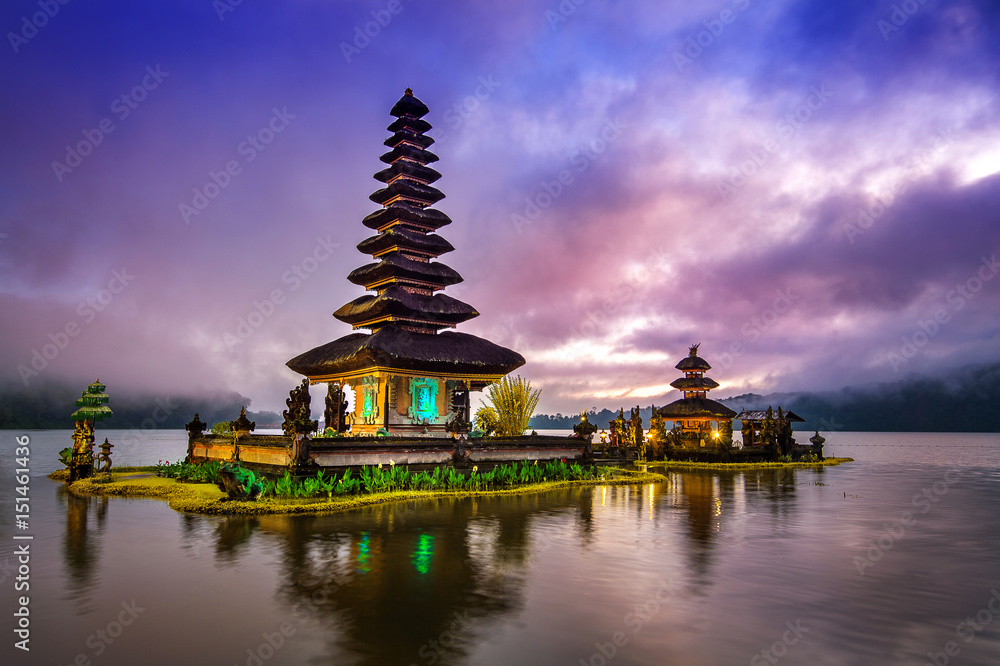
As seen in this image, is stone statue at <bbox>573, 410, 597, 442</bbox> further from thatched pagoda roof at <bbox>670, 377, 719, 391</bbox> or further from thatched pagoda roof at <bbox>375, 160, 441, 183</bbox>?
thatched pagoda roof at <bbox>670, 377, 719, 391</bbox>

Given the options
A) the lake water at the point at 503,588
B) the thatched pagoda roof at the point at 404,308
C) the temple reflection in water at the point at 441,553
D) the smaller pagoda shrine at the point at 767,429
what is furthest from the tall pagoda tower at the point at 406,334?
the smaller pagoda shrine at the point at 767,429

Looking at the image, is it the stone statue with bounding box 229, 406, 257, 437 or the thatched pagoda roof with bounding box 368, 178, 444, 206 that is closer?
the stone statue with bounding box 229, 406, 257, 437

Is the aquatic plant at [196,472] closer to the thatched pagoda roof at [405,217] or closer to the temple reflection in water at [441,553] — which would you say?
the temple reflection in water at [441,553]

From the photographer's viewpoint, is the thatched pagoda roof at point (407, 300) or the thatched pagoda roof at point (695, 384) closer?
the thatched pagoda roof at point (407, 300)

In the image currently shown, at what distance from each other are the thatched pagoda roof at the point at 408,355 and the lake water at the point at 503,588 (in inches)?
511

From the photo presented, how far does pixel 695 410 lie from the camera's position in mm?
50594

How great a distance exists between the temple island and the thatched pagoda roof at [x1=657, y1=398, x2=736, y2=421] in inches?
897

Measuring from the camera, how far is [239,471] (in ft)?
56.3

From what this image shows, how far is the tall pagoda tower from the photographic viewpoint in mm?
29922

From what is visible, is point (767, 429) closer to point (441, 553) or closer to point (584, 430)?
point (584, 430)

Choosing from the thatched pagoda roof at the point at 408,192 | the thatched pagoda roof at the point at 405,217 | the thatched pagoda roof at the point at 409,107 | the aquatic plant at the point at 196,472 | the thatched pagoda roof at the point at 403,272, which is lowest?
the aquatic plant at the point at 196,472

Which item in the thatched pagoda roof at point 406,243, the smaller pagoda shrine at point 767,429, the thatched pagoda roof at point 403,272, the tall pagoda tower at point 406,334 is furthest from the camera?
the smaller pagoda shrine at point 767,429

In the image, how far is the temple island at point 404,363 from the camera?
23.0 m

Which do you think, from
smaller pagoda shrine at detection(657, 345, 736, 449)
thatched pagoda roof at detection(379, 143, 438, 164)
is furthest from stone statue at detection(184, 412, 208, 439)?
smaller pagoda shrine at detection(657, 345, 736, 449)
